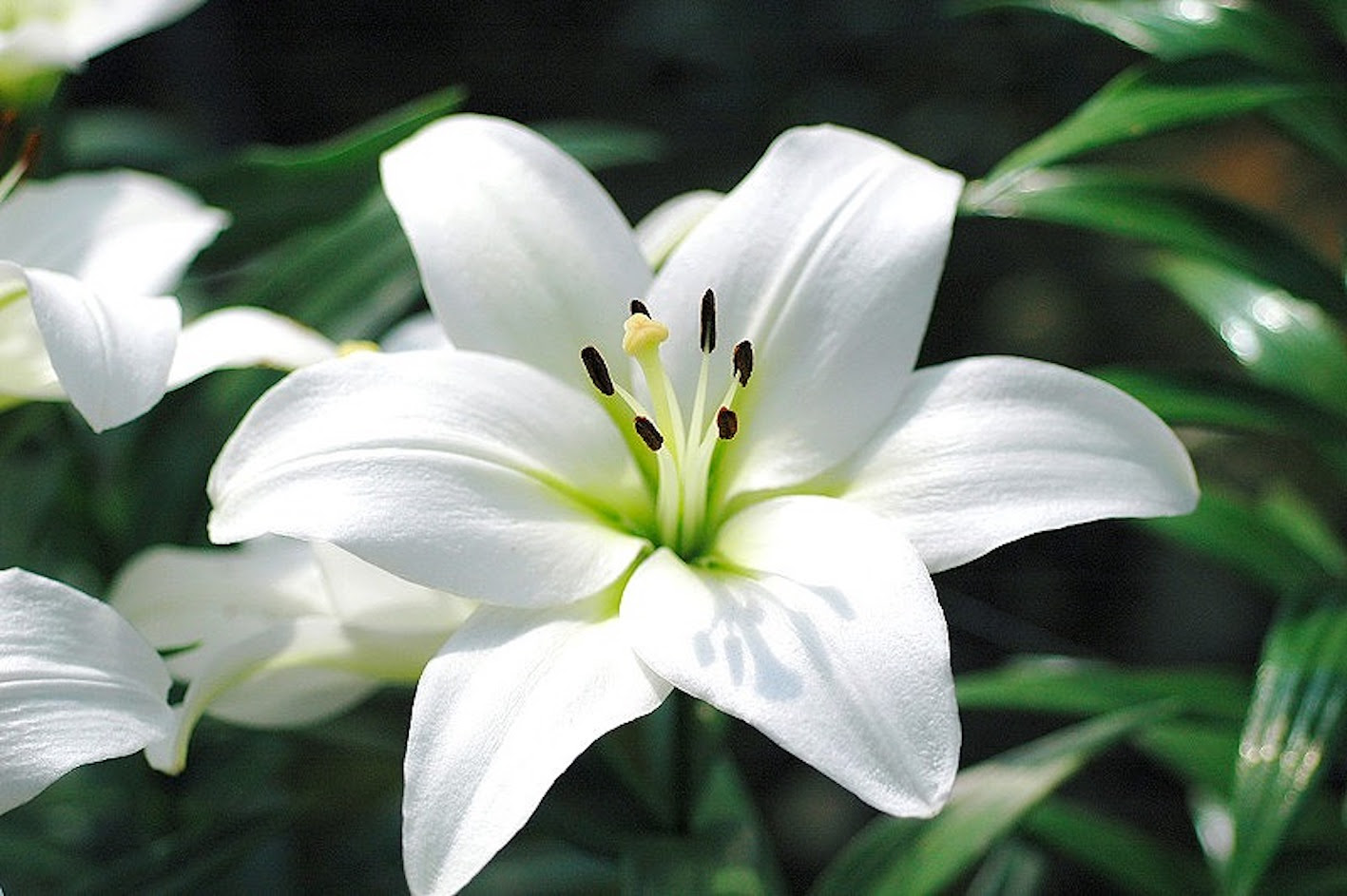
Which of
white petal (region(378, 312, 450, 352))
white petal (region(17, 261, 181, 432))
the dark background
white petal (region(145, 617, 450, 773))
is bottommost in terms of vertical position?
the dark background

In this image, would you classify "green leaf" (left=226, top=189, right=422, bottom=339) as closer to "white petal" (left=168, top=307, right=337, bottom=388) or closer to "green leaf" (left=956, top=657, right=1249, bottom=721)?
"white petal" (left=168, top=307, right=337, bottom=388)

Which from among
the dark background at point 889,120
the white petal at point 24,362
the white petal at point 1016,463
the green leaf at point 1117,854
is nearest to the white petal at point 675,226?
the white petal at point 1016,463

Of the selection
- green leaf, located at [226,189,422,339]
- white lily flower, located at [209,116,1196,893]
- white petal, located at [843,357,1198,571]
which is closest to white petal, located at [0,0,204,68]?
green leaf, located at [226,189,422,339]

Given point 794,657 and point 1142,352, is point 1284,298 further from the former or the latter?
point 1142,352

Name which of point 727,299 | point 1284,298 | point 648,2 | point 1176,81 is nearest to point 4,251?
point 727,299

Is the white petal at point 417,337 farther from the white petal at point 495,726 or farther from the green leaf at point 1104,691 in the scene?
the green leaf at point 1104,691
